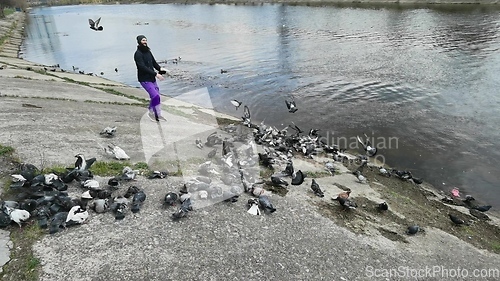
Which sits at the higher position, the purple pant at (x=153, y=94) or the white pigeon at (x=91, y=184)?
the purple pant at (x=153, y=94)

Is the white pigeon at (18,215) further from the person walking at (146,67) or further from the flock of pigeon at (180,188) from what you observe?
the person walking at (146,67)

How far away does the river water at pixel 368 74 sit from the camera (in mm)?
16281

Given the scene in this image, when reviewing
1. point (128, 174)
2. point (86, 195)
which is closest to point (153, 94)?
point (128, 174)

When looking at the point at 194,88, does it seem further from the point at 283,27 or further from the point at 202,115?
the point at 283,27

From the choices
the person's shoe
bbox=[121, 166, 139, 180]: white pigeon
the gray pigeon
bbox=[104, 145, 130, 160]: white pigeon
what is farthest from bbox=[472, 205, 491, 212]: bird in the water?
the person's shoe

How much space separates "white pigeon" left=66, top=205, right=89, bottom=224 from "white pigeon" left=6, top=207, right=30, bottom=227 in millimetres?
814

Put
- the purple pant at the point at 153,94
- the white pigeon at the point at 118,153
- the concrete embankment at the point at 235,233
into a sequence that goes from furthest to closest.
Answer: the purple pant at the point at 153,94 < the white pigeon at the point at 118,153 < the concrete embankment at the point at 235,233

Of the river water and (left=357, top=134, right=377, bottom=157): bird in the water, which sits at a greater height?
the river water

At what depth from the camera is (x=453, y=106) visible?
66.9 ft

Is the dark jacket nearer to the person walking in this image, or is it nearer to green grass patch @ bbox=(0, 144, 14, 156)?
the person walking

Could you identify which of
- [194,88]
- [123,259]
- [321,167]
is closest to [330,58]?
[194,88]

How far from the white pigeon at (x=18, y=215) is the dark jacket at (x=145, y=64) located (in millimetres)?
6413

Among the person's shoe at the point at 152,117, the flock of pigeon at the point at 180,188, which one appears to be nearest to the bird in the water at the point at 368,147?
the flock of pigeon at the point at 180,188

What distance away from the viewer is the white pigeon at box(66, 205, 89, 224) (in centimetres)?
729
